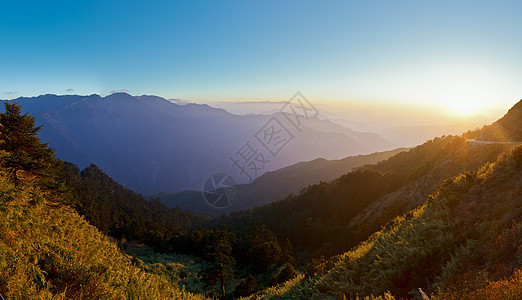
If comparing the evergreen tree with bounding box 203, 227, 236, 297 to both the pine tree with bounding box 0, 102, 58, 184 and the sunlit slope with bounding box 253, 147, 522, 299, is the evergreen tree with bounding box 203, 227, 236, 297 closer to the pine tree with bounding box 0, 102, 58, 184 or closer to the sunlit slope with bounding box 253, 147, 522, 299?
the sunlit slope with bounding box 253, 147, 522, 299

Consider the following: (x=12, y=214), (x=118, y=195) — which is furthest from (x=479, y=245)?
(x=118, y=195)

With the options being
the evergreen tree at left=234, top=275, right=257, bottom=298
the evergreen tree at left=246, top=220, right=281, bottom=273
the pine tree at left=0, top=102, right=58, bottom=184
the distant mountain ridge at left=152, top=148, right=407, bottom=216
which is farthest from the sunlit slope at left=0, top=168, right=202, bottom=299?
the distant mountain ridge at left=152, top=148, right=407, bottom=216

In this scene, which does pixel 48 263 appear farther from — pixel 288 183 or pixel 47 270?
pixel 288 183

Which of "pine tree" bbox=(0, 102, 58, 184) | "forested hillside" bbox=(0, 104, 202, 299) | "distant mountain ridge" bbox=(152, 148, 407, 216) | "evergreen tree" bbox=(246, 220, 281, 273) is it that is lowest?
"distant mountain ridge" bbox=(152, 148, 407, 216)

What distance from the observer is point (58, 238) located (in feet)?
51.7

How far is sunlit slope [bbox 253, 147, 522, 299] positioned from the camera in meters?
5.96

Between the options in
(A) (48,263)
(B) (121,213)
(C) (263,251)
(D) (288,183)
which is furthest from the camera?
(D) (288,183)

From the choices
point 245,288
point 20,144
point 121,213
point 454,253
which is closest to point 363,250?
point 454,253

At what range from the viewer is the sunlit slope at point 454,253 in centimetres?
596

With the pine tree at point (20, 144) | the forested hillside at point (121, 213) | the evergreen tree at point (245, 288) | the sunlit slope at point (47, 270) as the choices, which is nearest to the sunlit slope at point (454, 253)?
the sunlit slope at point (47, 270)

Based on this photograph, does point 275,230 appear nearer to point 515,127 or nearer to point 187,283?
point 187,283

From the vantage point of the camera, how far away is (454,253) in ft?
24.8

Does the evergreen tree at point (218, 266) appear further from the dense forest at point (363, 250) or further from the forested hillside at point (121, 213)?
the forested hillside at point (121, 213)

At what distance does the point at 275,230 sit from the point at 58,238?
52.2m
